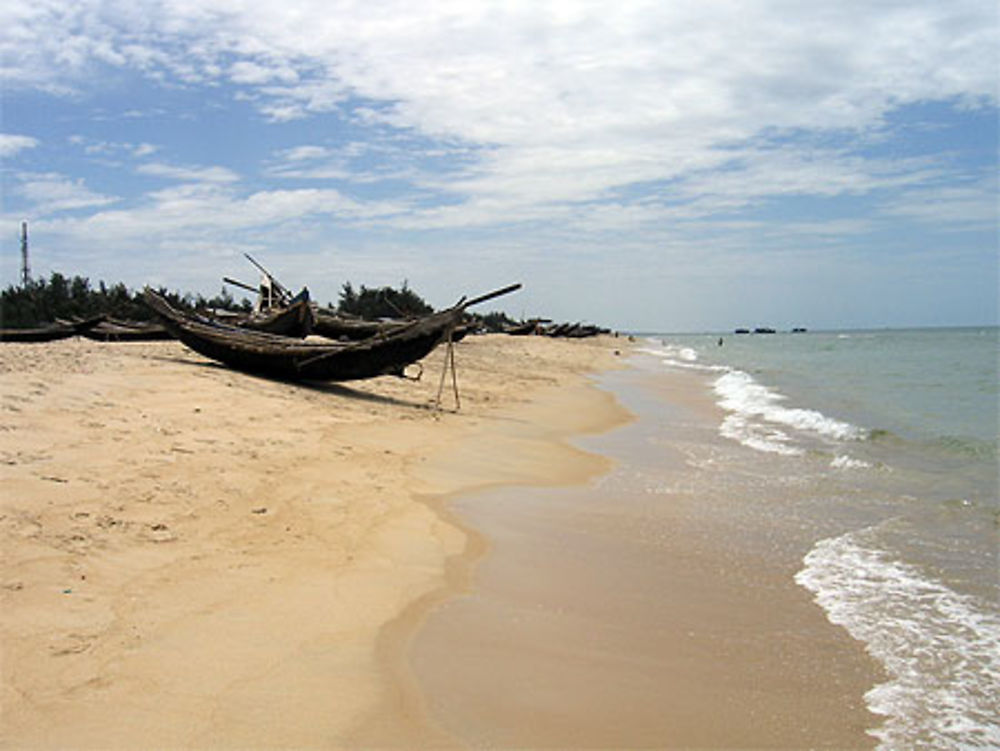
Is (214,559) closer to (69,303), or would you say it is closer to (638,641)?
(638,641)

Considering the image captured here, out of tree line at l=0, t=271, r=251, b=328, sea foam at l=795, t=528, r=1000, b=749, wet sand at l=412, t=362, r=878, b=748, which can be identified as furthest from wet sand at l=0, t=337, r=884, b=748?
tree line at l=0, t=271, r=251, b=328

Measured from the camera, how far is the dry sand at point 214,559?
9.36 ft

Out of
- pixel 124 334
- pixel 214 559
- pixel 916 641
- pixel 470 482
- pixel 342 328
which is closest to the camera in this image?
pixel 916 641

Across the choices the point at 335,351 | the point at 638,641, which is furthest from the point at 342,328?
the point at 638,641

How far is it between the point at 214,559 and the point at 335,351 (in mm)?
8174

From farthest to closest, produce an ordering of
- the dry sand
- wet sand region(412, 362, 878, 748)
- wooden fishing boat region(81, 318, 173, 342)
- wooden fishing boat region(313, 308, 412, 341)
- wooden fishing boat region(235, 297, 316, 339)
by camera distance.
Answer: wooden fishing boat region(313, 308, 412, 341)
wooden fishing boat region(81, 318, 173, 342)
wooden fishing boat region(235, 297, 316, 339)
wet sand region(412, 362, 878, 748)
the dry sand

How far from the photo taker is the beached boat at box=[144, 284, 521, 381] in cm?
1236

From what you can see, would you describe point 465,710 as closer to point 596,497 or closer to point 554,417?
point 596,497

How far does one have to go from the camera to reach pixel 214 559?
14.2 feet

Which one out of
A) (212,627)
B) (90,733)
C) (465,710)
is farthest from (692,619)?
(90,733)

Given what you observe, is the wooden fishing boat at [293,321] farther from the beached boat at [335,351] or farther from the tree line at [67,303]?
the tree line at [67,303]

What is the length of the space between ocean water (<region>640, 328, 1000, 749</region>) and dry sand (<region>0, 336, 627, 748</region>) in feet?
6.90

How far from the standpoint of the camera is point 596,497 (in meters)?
7.10

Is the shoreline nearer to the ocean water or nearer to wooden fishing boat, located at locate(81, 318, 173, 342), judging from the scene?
the ocean water
